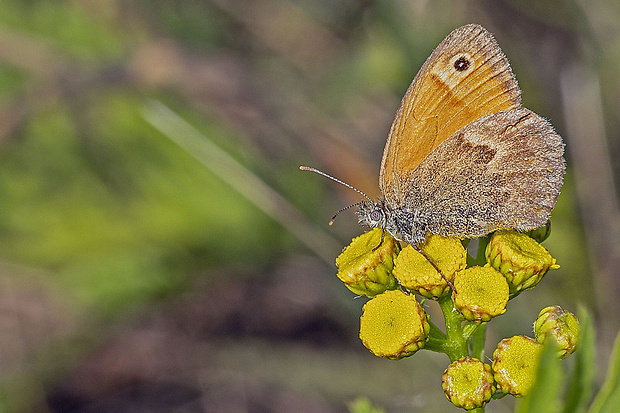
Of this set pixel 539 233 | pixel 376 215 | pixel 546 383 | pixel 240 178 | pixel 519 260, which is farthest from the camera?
pixel 240 178

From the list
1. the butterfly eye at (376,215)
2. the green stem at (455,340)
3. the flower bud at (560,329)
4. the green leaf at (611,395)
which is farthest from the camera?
the butterfly eye at (376,215)

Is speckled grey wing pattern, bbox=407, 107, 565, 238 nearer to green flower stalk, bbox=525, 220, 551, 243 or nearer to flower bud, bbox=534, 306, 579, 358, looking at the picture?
green flower stalk, bbox=525, 220, 551, 243

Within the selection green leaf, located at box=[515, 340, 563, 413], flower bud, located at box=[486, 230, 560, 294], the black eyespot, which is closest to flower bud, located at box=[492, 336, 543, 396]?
flower bud, located at box=[486, 230, 560, 294]

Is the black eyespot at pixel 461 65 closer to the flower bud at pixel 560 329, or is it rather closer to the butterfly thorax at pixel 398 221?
the butterfly thorax at pixel 398 221

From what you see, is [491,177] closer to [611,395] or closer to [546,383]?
[611,395]

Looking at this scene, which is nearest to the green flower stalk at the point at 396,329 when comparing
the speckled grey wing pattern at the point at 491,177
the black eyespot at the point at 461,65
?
the speckled grey wing pattern at the point at 491,177

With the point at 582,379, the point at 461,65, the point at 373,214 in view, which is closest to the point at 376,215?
the point at 373,214
